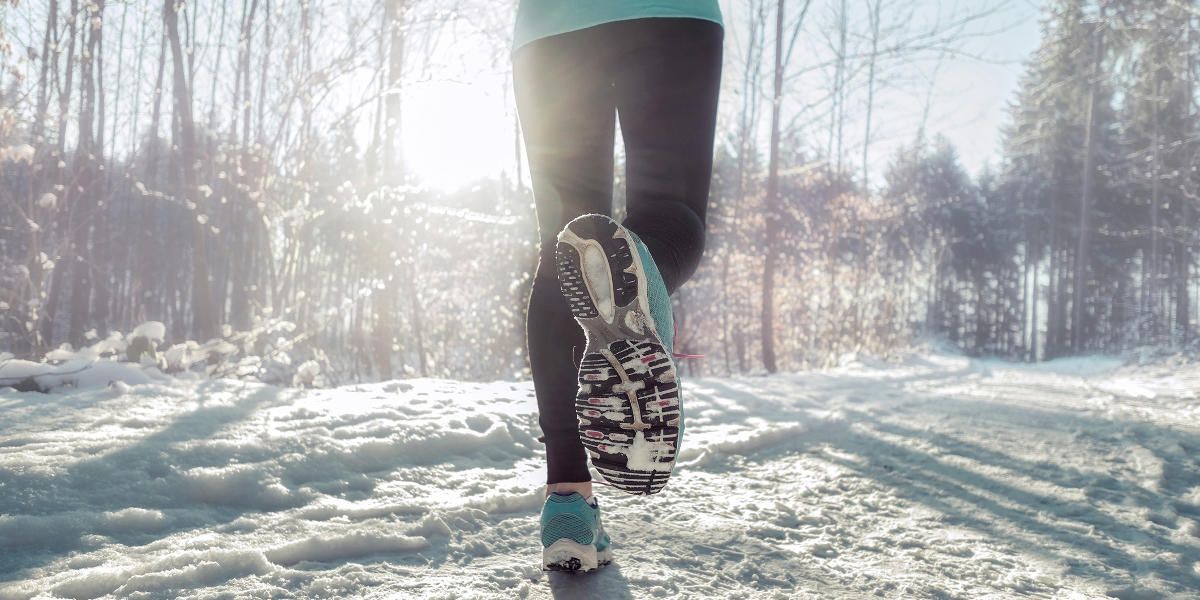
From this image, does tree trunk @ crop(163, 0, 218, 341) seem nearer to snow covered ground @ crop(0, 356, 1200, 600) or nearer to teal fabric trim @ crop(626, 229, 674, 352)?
snow covered ground @ crop(0, 356, 1200, 600)

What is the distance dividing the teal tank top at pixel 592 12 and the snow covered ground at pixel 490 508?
3.05ft

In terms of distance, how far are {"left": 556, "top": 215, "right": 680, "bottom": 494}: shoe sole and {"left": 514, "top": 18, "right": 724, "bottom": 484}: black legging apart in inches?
5.5

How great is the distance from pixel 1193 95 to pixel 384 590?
2589cm

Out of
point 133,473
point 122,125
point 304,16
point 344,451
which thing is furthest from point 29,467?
point 122,125

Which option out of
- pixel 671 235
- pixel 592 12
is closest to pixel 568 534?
pixel 671 235

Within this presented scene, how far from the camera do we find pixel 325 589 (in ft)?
3.29

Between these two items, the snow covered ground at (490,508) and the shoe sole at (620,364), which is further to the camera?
the snow covered ground at (490,508)

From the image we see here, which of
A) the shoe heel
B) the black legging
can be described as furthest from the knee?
the shoe heel

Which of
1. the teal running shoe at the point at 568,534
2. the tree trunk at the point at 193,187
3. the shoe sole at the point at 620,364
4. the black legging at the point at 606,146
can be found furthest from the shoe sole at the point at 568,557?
the tree trunk at the point at 193,187

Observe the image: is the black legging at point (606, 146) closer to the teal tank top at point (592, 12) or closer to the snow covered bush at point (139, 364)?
the teal tank top at point (592, 12)

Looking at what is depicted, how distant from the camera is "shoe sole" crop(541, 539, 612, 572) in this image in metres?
1.13

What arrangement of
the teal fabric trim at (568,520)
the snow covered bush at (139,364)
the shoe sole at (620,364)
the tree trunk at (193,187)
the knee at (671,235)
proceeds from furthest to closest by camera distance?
the tree trunk at (193,187) < the snow covered bush at (139,364) < the teal fabric trim at (568,520) < the knee at (671,235) < the shoe sole at (620,364)

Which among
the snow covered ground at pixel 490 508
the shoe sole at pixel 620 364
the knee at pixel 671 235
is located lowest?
the snow covered ground at pixel 490 508

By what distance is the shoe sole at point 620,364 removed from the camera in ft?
2.93
